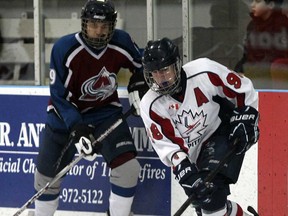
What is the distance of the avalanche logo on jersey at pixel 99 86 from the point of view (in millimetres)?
5414

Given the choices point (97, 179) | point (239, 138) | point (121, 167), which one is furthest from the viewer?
point (97, 179)

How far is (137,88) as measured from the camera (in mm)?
5430

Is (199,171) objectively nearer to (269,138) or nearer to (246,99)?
(246,99)

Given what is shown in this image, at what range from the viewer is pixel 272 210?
5492 millimetres

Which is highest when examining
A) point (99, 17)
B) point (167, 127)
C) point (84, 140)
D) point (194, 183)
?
point (99, 17)

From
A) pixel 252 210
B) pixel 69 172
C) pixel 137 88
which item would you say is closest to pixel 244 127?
pixel 252 210

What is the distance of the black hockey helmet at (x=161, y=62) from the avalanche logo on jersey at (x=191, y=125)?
16 centimetres

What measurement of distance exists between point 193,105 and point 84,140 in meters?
0.71

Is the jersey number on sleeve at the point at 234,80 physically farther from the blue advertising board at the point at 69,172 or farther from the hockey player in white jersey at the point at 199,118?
the blue advertising board at the point at 69,172

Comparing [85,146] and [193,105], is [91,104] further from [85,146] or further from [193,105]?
[193,105]

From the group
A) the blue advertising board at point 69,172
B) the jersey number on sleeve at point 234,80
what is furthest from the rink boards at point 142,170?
the jersey number on sleeve at point 234,80

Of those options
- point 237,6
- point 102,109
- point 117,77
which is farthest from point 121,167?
point 237,6

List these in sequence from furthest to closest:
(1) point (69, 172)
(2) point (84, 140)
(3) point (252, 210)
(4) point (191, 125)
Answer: (1) point (69, 172), (2) point (84, 140), (3) point (252, 210), (4) point (191, 125)

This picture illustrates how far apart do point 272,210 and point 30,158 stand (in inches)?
56.4
